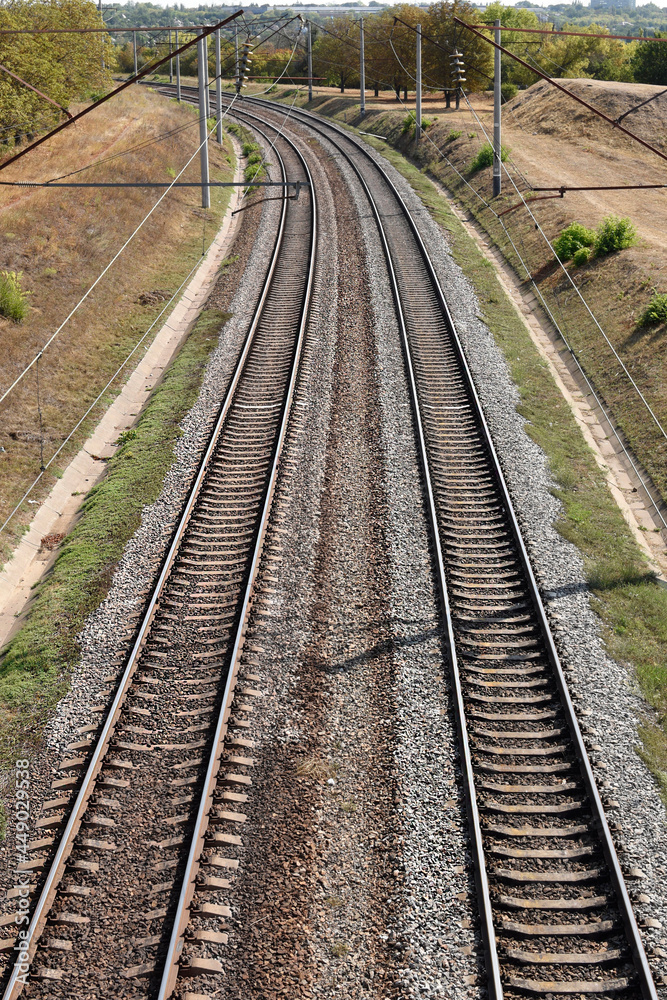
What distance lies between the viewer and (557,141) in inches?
1970

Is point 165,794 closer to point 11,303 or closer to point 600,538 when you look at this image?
point 600,538

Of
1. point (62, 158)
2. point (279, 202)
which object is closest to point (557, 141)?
point (279, 202)

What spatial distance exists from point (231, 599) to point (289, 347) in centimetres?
1023

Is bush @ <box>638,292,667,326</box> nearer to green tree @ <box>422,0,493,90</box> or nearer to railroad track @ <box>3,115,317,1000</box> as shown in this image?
railroad track @ <box>3,115,317,1000</box>

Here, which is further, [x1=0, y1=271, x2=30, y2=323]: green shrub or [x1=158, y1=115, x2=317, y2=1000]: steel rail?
[x1=0, y1=271, x2=30, y2=323]: green shrub

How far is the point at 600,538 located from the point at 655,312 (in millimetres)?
10376

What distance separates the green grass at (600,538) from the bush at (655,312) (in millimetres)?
3029

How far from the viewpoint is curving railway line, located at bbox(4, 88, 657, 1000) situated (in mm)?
7758

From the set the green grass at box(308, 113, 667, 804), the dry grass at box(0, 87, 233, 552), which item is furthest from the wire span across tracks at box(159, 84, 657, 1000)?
the dry grass at box(0, 87, 233, 552)

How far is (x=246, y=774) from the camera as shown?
9.54m

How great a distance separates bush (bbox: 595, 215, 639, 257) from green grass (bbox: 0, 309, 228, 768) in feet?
48.3

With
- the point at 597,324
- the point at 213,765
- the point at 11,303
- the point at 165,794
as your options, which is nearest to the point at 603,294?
the point at 597,324

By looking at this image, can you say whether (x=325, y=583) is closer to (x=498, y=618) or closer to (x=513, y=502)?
(x=498, y=618)

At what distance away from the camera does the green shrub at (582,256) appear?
27.7 meters
